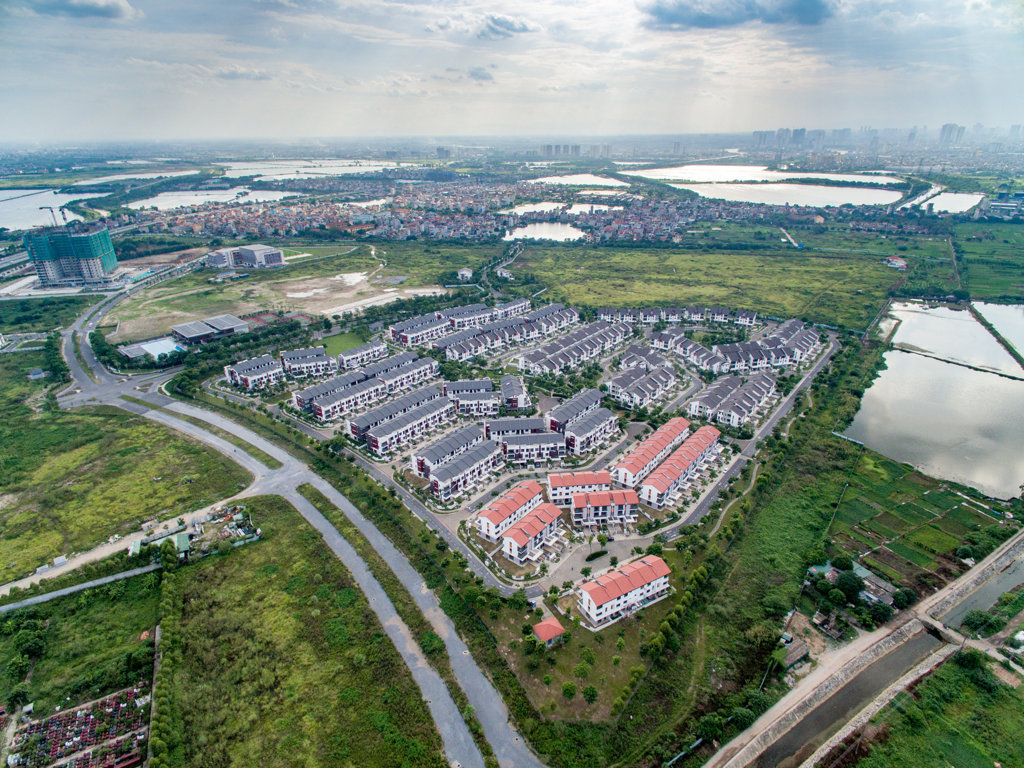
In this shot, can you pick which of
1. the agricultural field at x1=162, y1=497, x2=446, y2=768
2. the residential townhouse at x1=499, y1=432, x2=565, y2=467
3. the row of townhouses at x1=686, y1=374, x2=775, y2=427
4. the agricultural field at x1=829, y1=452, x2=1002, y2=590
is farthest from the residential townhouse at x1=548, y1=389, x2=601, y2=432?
the agricultural field at x1=162, y1=497, x2=446, y2=768

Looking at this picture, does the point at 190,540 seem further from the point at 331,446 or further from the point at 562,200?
the point at 562,200

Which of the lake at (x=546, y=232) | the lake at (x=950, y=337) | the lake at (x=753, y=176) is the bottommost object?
the lake at (x=950, y=337)

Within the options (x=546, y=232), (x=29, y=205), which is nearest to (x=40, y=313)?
(x=546, y=232)

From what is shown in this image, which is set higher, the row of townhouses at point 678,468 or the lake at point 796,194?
the lake at point 796,194

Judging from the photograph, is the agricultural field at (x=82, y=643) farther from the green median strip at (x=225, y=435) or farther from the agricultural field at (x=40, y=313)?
the agricultural field at (x=40, y=313)

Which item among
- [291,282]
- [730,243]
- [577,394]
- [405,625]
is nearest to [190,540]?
[405,625]

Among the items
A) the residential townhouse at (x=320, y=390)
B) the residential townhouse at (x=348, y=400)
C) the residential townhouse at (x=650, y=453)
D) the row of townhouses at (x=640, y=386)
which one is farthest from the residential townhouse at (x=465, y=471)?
the residential townhouse at (x=320, y=390)

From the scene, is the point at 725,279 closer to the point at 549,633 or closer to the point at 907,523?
the point at 907,523
